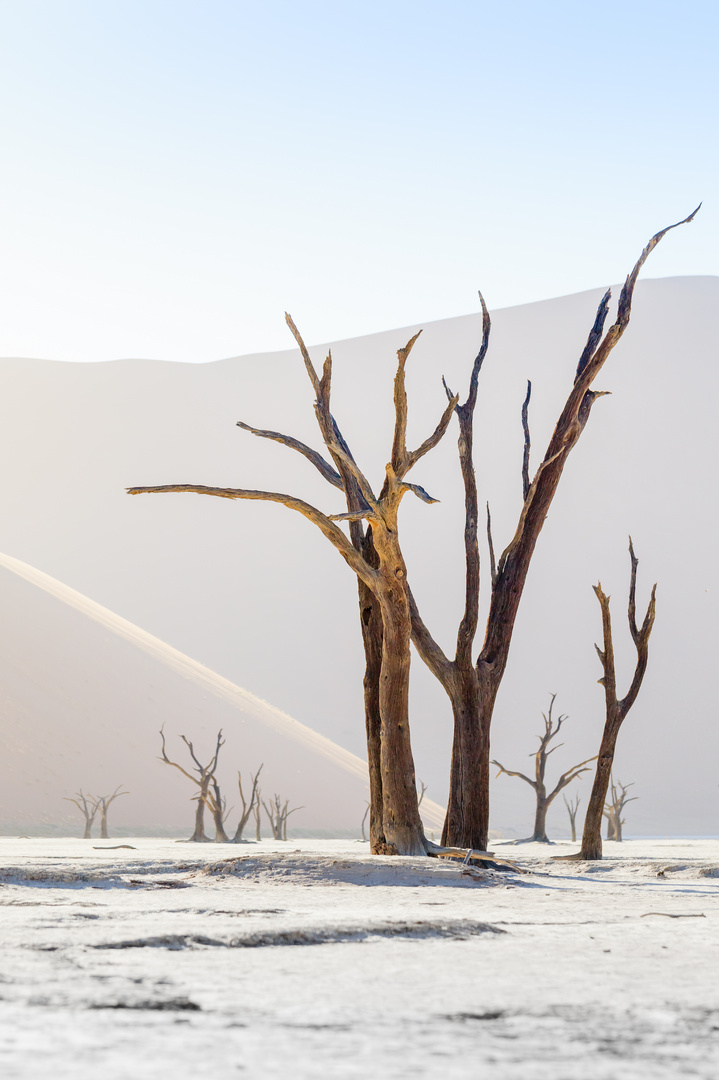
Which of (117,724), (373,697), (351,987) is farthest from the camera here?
(117,724)

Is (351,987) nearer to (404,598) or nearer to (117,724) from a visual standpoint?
(404,598)

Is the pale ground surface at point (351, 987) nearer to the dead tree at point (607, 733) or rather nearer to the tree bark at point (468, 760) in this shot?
the tree bark at point (468, 760)

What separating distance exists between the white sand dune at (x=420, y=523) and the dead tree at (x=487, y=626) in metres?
26.0

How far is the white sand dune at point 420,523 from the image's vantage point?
181 ft

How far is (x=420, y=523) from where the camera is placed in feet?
227

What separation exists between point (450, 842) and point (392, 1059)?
28.5ft

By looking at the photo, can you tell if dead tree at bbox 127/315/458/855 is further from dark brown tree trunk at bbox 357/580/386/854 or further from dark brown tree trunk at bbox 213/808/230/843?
dark brown tree trunk at bbox 213/808/230/843

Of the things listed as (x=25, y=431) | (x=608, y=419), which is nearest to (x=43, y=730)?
(x=608, y=419)

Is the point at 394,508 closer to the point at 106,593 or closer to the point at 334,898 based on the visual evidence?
the point at 334,898

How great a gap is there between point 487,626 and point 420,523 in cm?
5864

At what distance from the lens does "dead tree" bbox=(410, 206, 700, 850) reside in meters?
10.9

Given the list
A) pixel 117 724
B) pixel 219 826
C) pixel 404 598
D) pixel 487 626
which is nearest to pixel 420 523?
pixel 117 724

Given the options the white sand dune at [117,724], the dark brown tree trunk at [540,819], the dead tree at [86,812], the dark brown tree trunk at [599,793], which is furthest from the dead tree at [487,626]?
the white sand dune at [117,724]

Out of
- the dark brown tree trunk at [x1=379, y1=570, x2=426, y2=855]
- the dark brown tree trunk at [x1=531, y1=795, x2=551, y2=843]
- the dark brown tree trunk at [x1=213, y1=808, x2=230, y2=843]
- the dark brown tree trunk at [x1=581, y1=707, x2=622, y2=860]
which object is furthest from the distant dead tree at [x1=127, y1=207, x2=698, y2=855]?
the dark brown tree trunk at [x1=213, y1=808, x2=230, y2=843]
